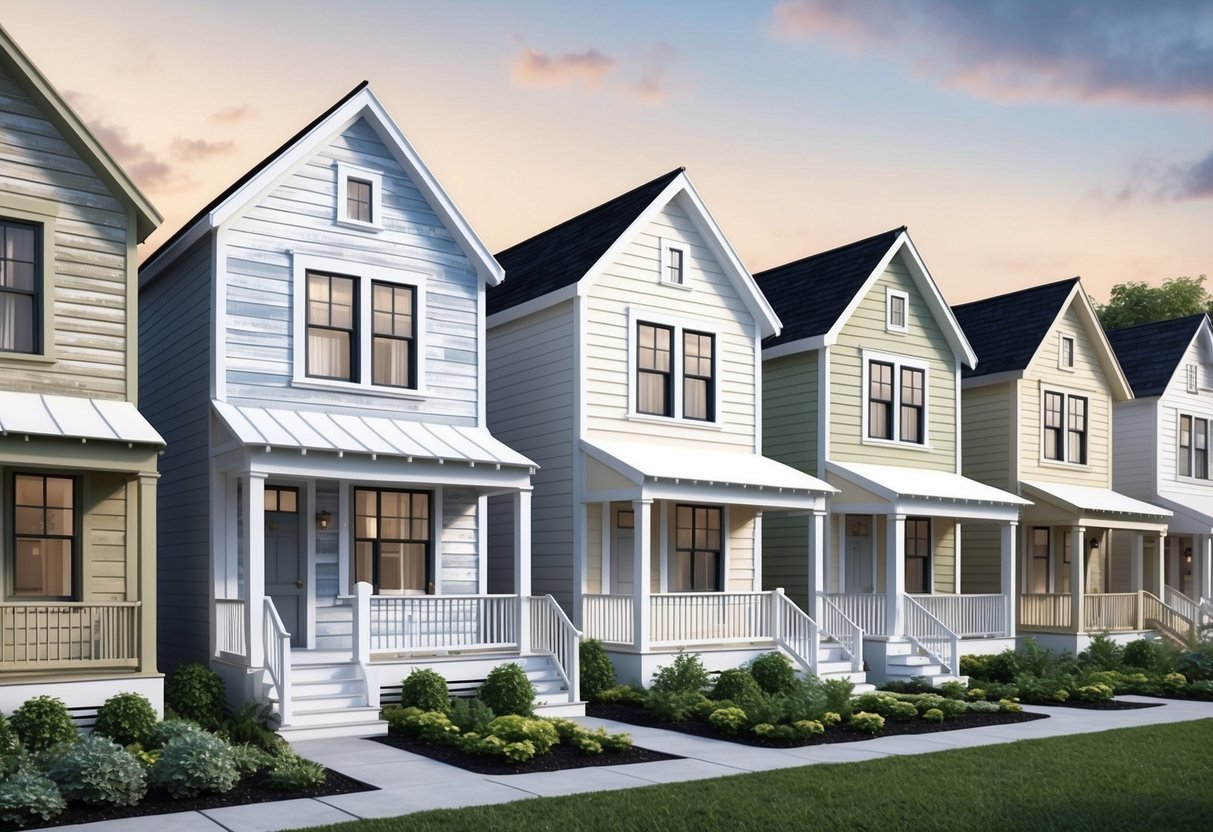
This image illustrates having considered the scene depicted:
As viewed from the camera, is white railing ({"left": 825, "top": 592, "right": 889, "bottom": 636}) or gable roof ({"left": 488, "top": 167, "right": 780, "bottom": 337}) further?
white railing ({"left": 825, "top": 592, "right": 889, "bottom": 636})

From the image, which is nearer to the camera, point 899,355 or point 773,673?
point 773,673

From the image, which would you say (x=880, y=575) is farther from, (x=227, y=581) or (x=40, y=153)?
(x=40, y=153)

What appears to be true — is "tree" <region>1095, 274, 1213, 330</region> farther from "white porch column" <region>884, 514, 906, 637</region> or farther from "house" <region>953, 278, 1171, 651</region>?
"white porch column" <region>884, 514, 906, 637</region>

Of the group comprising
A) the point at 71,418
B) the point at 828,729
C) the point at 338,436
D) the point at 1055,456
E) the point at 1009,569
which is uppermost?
the point at 71,418

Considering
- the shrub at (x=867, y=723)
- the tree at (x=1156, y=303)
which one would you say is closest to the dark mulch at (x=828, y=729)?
the shrub at (x=867, y=723)

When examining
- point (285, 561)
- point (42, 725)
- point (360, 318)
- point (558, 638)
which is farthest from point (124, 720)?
point (360, 318)

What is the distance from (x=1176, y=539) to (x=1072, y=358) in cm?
796

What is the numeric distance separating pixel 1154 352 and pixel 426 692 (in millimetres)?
25218

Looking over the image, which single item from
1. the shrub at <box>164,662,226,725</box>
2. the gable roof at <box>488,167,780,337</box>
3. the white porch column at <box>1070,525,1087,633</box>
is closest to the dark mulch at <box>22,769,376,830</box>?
the shrub at <box>164,662,226,725</box>

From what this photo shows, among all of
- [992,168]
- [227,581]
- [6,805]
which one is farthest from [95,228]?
[992,168]

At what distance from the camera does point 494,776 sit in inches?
533

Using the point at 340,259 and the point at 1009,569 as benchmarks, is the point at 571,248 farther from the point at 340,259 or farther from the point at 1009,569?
the point at 1009,569

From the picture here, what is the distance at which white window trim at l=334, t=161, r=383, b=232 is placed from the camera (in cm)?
1919

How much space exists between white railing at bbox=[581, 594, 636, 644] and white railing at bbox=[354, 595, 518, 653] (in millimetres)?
2337
